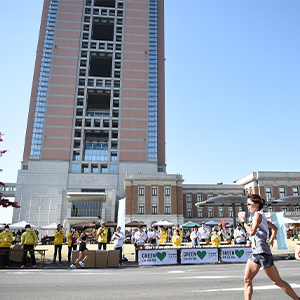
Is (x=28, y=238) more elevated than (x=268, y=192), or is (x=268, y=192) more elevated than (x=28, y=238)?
(x=268, y=192)

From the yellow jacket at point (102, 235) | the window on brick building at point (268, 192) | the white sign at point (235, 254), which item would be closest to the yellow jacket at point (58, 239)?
the yellow jacket at point (102, 235)

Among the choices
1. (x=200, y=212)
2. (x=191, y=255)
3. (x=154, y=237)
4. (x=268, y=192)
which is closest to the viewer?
(x=191, y=255)

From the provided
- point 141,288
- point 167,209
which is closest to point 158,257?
point 141,288

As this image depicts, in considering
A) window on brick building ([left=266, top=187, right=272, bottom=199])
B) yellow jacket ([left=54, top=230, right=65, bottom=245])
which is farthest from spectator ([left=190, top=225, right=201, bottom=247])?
window on brick building ([left=266, top=187, right=272, bottom=199])

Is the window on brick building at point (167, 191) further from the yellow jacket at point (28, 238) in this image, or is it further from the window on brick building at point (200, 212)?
the yellow jacket at point (28, 238)

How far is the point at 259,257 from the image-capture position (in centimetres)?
467

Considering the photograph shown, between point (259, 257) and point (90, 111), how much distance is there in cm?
7036

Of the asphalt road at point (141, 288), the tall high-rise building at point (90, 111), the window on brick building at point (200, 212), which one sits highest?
the tall high-rise building at point (90, 111)

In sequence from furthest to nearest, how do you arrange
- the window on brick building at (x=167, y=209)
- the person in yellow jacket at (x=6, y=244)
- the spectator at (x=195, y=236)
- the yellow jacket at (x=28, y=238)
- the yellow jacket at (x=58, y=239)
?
the window on brick building at (x=167, y=209) < the spectator at (x=195, y=236) < the yellow jacket at (x=58, y=239) < the yellow jacket at (x=28, y=238) < the person in yellow jacket at (x=6, y=244)

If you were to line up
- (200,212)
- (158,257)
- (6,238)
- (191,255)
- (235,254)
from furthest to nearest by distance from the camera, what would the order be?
(200,212)
(235,254)
(191,255)
(158,257)
(6,238)

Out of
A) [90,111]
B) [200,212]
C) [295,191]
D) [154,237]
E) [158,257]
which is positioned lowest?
[158,257]

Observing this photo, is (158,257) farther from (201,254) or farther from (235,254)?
(235,254)

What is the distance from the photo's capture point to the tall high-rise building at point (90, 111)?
60400 millimetres

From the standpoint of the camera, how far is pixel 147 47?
74750 mm
